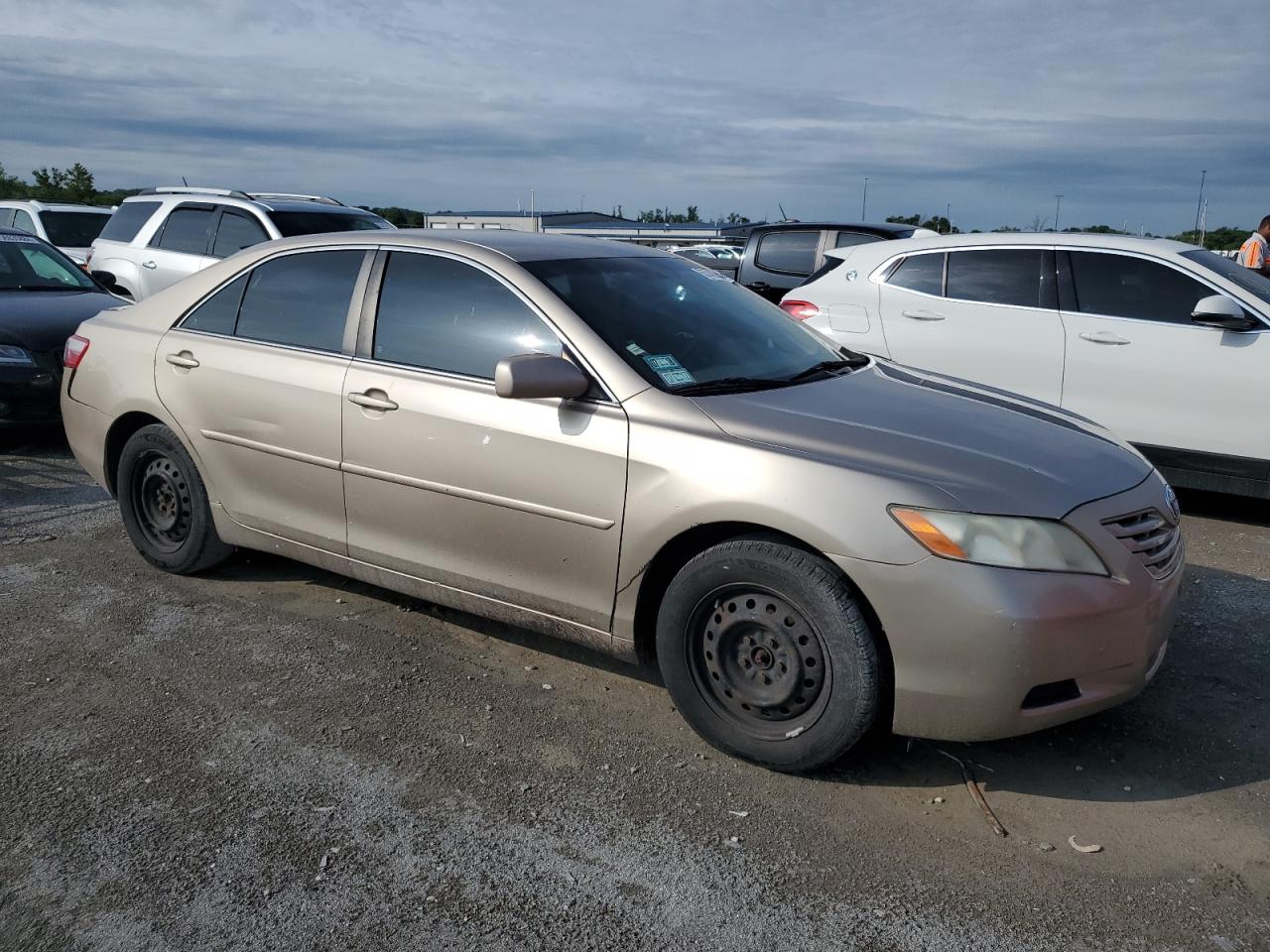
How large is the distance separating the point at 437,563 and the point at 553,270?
119cm

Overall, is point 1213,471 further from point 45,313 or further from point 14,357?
point 45,313

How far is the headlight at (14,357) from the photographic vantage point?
7.65 m

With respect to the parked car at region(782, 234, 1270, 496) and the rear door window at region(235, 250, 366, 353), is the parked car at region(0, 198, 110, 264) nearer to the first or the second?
the rear door window at region(235, 250, 366, 353)

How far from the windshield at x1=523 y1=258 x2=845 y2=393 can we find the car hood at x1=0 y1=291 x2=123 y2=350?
4.87 meters

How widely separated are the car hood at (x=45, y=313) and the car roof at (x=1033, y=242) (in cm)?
561

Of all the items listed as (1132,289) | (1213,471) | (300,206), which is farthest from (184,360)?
(300,206)

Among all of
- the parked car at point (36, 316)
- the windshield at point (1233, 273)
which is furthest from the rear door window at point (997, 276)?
the parked car at point (36, 316)

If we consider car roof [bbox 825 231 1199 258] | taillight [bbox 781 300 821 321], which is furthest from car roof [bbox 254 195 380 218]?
car roof [bbox 825 231 1199 258]

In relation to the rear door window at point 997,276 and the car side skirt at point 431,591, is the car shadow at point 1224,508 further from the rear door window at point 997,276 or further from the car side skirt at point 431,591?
the car side skirt at point 431,591

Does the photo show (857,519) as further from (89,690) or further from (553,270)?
(89,690)

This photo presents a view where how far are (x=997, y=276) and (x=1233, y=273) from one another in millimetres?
1360

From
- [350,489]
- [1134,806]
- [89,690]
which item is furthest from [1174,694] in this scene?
[89,690]

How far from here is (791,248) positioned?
11.4m

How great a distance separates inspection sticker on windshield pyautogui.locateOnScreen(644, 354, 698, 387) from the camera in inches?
151
